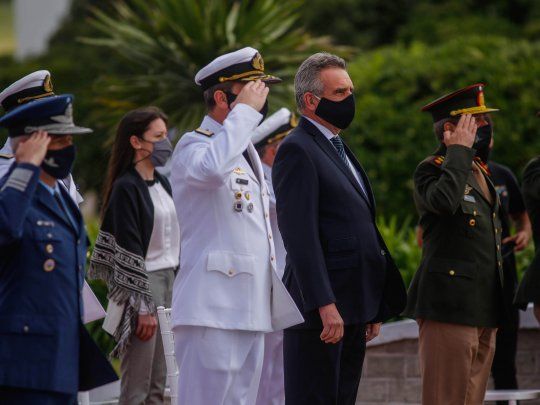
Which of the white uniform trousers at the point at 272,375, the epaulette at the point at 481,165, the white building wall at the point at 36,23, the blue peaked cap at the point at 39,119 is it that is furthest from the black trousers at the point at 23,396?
the white building wall at the point at 36,23

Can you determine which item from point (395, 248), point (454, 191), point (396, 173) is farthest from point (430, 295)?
point (396, 173)

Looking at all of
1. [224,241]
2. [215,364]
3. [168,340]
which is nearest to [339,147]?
[224,241]

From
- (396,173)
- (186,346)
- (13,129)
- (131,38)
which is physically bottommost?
(186,346)

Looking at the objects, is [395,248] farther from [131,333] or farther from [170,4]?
[170,4]

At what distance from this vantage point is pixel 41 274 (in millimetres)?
4629

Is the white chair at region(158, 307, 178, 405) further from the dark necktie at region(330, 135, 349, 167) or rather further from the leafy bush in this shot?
the leafy bush

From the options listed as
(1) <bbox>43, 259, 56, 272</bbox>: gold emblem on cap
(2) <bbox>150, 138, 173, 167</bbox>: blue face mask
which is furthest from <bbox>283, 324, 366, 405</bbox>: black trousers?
(2) <bbox>150, 138, 173, 167</bbox>: blue face mask

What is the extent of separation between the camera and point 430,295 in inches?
253

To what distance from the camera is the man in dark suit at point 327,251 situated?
5652mm

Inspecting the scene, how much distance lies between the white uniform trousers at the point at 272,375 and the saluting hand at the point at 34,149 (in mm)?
2802

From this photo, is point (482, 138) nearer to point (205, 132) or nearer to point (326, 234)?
point (326, 234)

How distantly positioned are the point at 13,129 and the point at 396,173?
902cm

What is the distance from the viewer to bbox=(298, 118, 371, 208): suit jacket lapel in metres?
5.90

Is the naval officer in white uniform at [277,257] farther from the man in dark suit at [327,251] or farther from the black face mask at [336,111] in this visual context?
the black face mask at [336,111]
